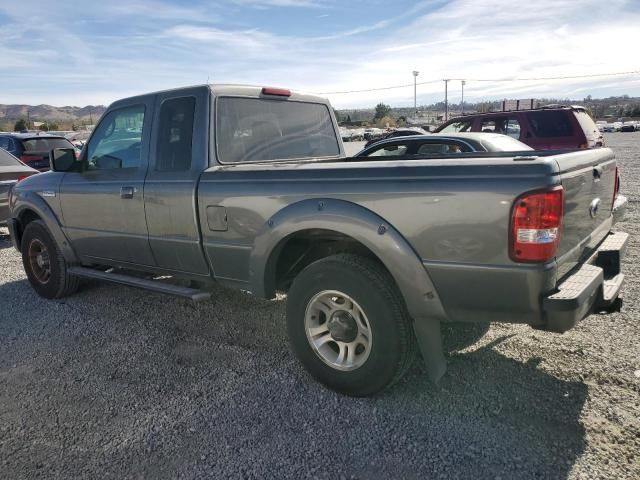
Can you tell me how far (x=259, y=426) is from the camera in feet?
9.89

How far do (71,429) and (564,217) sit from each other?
3009 mm

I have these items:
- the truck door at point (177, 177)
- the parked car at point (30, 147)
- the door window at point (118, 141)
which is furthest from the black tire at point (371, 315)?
the parked car at point (30, 147)

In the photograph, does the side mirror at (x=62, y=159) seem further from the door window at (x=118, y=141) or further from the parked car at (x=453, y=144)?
the parked car at (x=453, y=144)

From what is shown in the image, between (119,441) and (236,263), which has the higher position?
(236,263)

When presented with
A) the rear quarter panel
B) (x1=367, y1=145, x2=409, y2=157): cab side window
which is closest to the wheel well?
the rear quarter panel

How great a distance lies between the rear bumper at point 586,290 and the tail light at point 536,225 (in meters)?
0.24

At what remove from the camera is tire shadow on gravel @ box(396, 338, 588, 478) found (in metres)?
2.61

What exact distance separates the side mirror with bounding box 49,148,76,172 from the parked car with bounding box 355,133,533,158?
11.5 ft

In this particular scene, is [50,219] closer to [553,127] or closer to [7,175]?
[7,175]

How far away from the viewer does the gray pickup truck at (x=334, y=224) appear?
2600 mm

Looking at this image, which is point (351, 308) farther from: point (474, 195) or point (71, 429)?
point (71, 429)

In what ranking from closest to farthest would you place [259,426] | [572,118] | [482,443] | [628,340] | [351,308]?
[482,443], [259,426], [351,308], [628,340], [572,118]

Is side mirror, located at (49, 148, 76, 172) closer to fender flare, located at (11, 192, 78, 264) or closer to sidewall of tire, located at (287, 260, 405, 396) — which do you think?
fender flare, located at (11, 192, 78, 264)

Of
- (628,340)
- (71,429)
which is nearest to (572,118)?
(628,340)
